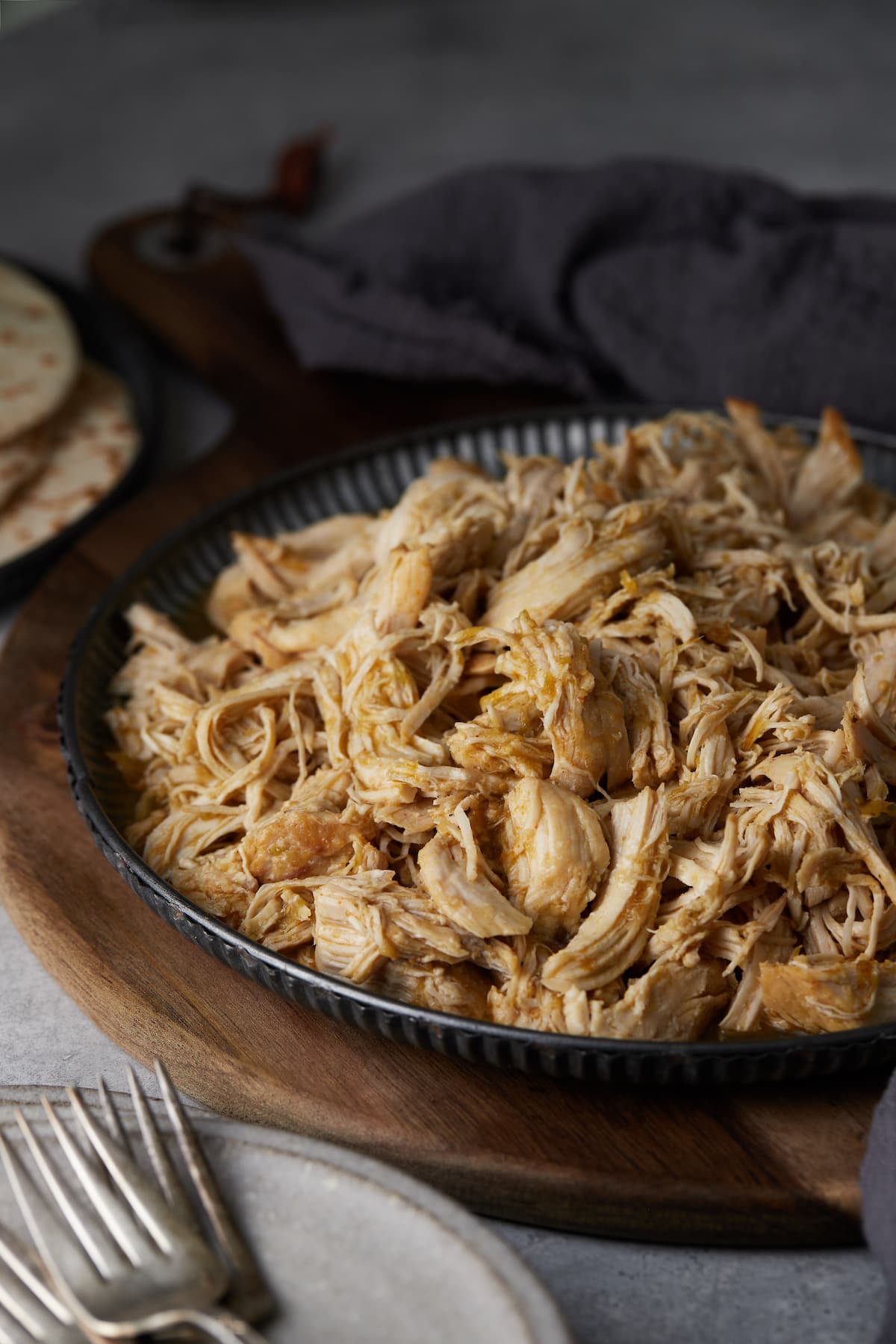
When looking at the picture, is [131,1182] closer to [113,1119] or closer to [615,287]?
[113,1119]

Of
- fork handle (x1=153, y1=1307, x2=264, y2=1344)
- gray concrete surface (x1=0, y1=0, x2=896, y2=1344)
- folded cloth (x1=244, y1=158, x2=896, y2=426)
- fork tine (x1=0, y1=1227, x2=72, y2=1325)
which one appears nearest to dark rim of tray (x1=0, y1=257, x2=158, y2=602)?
gray concrete surface (x1=0, y1=0, x2=896, y2=1344)

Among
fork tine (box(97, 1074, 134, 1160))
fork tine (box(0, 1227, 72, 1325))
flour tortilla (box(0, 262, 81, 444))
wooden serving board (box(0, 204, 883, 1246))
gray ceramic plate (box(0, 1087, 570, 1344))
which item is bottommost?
wooden serving board (box(0, 204, 883, 1246))

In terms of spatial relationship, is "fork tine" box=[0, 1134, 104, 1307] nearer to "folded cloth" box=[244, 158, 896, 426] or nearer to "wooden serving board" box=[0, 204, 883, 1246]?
"wooden serving board" box=[0, 204, 883, 1246]

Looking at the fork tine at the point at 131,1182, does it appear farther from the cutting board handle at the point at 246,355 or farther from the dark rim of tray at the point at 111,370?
the cutting board handle at the point at 246,355

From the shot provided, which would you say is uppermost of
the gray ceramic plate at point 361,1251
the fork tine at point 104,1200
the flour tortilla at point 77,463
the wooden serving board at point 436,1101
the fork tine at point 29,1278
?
the fork tine at point 104,1200

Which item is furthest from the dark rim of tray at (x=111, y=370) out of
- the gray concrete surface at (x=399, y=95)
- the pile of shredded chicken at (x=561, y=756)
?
the pile of shredded chicken at (x=561, y=756)

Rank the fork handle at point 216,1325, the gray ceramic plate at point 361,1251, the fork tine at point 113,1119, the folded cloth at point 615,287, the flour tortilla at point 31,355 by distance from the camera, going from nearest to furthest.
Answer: the fork handle at point 216,1325 < the gray ceramic plate at point 361,1251 < the fork tine at point 113,1119 < the flour tortilla at point 31,355 < the folded cloth at point 615,287
